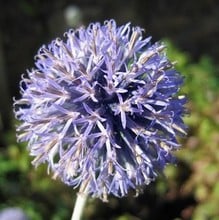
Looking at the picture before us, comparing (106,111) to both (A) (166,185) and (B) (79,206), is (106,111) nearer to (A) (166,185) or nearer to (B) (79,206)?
(B) (79,206)

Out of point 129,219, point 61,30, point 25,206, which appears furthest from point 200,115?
point 61,30

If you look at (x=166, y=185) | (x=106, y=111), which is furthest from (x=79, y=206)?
(x=166, y=185)

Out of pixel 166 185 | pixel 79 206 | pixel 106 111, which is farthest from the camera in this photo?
pixel 166 185

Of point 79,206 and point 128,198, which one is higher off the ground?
point 128,198

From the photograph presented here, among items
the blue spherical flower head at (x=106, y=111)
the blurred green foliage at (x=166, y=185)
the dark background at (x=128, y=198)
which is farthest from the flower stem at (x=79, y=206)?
the blurred green foliage at (x=166, y=185)

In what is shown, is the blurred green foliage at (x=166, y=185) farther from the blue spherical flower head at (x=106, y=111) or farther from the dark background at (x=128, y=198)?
the blue spherical flower head at (x=106, y=111)

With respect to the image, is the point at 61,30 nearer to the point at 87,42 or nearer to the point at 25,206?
the point at 25,206

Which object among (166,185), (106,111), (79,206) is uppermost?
(166,185)
